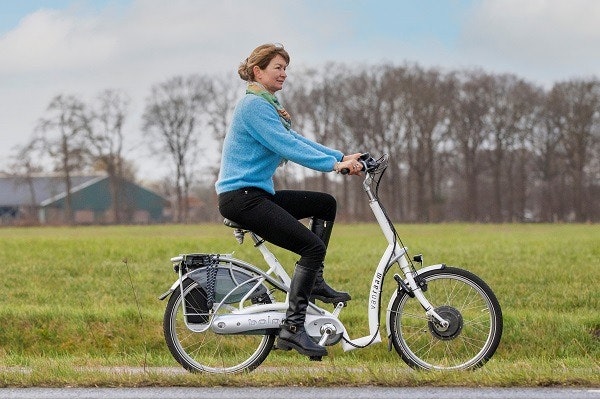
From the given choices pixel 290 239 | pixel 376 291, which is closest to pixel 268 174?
pixel 290 239

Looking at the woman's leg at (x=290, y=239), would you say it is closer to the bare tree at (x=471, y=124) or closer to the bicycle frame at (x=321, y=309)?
the bicycle frame at (x=321, y=309)

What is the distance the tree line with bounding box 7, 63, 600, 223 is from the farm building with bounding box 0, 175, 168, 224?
10.2m

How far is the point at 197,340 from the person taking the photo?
762 cm

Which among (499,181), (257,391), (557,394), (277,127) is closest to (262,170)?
(277,127)

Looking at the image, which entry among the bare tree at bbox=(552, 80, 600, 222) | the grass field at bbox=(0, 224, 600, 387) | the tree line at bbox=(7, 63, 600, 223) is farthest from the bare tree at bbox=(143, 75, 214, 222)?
the grass field at bbox=(0, 224, 600, 387)

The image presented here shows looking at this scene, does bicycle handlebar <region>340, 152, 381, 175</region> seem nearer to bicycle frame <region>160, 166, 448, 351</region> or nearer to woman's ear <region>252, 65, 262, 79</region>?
bicycle frame <region>160, 166, 448, 351</region>

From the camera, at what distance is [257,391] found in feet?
21.8

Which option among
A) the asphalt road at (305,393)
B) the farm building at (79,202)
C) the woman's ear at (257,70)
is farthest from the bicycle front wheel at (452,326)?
Answer: the farm building at (79,202)

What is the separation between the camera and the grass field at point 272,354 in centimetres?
704

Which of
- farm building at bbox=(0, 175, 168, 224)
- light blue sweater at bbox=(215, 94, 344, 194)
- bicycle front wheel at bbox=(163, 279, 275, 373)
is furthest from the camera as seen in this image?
farm building at bbox=(0, 175, 168, 224)

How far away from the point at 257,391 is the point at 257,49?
232 cm

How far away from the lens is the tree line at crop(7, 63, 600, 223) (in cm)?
7588

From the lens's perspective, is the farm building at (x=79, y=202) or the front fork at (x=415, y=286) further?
the farm building at (x=79, y=202)

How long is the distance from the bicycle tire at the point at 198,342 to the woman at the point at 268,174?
0.96 ft
